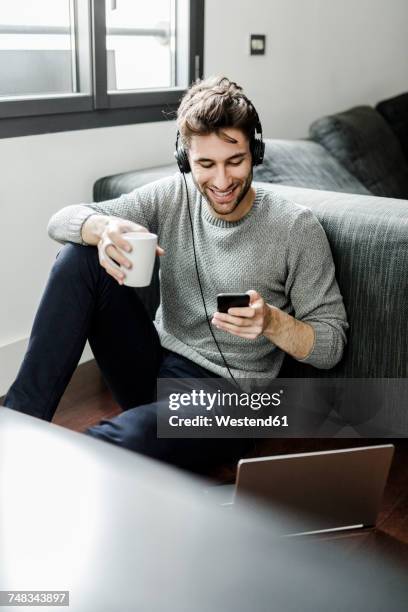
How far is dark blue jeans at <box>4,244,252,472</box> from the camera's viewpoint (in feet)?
4.79

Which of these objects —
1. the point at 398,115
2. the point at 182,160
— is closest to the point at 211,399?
the point at 182,160

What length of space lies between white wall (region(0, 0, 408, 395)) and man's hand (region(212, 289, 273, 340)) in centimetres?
89

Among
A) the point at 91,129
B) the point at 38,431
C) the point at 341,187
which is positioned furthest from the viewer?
the point at 341,187

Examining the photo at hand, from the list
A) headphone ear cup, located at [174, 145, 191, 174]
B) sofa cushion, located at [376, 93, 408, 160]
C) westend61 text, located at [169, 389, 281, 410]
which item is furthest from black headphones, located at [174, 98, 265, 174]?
sofa cushion, located at [376, 93, 408, 160]

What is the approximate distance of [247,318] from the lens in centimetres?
136

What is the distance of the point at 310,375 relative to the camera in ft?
5.69

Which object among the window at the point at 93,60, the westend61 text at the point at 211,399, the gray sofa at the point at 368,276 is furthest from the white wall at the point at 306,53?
the westend61 text at the point at 211,399

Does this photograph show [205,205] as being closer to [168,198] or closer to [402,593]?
[168,198]

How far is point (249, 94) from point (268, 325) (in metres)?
1.62

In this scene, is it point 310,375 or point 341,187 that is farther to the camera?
point 341,187

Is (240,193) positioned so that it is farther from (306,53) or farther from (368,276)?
(306,53)

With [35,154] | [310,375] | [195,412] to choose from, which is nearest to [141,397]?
[195,412]

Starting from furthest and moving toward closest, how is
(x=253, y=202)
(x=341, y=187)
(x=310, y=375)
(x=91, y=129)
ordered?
(x=341, y=187), (x=91, y=129), (x=310, y=375), (x=253, y=202)

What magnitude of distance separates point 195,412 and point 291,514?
1083 millimetres
